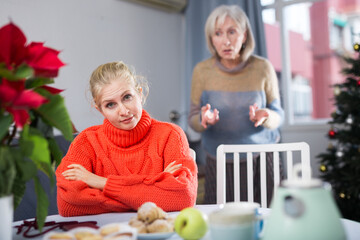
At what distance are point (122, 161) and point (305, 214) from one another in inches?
36.0

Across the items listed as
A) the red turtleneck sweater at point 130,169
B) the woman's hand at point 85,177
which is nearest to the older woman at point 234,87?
the red turtleneck sweater at point 130,169

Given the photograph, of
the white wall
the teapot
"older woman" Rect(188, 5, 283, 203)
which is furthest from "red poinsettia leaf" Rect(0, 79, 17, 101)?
the white wall

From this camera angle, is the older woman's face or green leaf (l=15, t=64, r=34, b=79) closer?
green leaf (l=15, t=64, r=34, b=79)

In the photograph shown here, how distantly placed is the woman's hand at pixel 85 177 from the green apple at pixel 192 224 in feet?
1.80

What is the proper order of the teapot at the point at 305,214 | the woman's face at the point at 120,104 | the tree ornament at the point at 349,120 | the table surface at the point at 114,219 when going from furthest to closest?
the tree ornament at the point at 349,120
the woman's face at the point at 120,104
the table surface at the point at 114,219
the teapot at the point at 305,214

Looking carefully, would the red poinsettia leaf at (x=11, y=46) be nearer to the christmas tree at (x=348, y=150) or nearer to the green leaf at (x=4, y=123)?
the green leaf at (x=4, y=123)

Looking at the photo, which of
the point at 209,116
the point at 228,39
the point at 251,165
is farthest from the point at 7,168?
the point at 228,39

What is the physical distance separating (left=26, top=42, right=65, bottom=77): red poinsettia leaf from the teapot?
488mm

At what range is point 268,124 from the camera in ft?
6.84

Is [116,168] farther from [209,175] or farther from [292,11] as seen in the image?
[292,11]

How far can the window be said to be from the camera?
3.72 metres

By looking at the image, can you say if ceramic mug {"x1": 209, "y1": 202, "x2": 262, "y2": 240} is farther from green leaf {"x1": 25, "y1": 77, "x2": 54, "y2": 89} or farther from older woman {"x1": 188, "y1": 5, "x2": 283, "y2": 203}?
older woman {"x1": 188, "y1": 5, "x2": 283, "y2": 203}

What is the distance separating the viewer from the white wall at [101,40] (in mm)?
2826

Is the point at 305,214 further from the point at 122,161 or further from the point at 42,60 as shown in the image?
the point at 122,161
